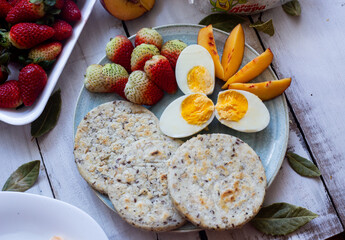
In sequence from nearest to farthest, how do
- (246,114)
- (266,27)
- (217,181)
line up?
(217,181) < (246,114) < (266,27)

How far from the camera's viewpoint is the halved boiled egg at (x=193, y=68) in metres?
1.69

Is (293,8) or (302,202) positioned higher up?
(293,8)

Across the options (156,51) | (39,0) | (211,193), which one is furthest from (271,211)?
(39,0)

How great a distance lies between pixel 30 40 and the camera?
67.1 inches

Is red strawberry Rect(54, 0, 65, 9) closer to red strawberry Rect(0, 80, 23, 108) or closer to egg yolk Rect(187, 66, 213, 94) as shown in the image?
red strawberry Rect(0, 80, 23, 108)

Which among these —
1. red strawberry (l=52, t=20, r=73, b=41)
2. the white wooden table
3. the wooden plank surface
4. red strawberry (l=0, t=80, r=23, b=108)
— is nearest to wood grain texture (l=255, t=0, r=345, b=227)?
the white wooden table

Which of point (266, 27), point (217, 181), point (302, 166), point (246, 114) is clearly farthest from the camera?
point (266, 27)

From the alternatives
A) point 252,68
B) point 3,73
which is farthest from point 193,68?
point 3,73

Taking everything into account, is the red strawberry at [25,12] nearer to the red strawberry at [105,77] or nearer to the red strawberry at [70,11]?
the red strawberry at [70,11]

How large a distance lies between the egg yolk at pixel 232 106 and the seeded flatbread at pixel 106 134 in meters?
0.30

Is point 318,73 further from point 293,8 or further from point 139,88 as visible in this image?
point 139,88

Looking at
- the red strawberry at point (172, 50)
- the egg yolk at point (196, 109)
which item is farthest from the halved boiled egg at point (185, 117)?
the red strawberry at point (172, 50)

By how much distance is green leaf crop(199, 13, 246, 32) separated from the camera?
189 cm

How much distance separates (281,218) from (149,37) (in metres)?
1.04
